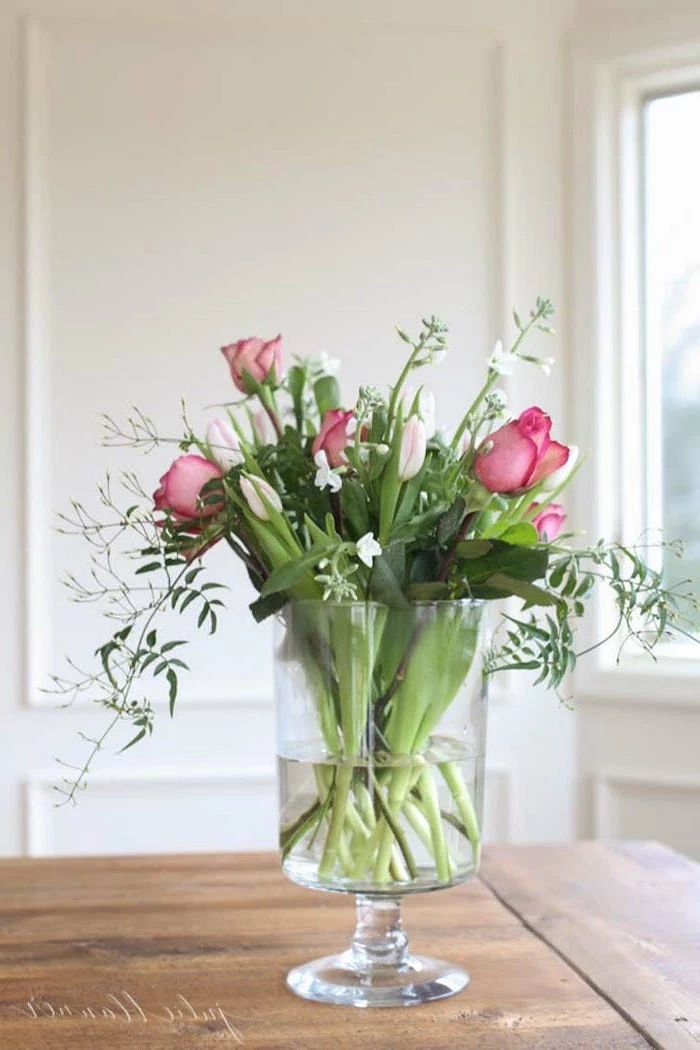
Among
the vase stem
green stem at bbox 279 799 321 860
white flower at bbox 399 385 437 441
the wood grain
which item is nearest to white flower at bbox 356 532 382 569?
white flower at bbox 399 385 437 441

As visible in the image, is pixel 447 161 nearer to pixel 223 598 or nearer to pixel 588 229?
pixel 588 229

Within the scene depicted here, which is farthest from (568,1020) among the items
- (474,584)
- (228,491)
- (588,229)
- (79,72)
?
(79,72)

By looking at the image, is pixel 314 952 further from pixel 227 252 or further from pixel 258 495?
pixel 227 252

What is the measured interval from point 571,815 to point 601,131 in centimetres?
150

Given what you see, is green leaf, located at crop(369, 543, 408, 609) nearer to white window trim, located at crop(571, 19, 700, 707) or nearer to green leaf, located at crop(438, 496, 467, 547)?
green leaf, located at crop(438, 496, 467, 547)

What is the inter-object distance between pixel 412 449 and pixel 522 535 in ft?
0.41

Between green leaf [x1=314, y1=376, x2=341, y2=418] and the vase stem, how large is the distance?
46 cm

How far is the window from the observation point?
2834 mm

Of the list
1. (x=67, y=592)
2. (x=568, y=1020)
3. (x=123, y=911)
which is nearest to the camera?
(x=568, y=1020)

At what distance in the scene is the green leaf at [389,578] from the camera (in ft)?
3.35

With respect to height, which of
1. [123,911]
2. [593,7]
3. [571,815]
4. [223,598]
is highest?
[593,7]

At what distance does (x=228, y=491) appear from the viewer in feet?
3.48

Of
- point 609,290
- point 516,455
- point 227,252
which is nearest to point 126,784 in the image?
point 227,252

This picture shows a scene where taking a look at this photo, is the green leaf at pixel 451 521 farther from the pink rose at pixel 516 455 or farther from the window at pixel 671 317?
the window at pixel 671 317
